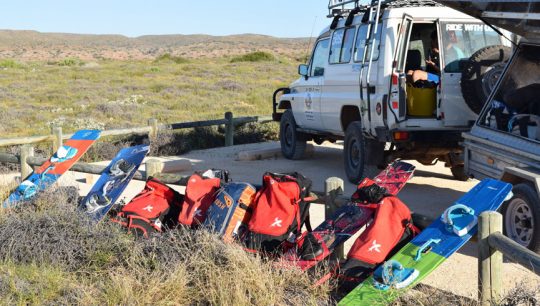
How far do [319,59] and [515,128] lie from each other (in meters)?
4.38

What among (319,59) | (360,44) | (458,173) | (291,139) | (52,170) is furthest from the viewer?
(291,139)

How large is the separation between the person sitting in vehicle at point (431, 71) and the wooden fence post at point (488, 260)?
4299 millimetres

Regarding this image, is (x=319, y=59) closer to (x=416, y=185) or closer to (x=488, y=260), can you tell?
(x=416, y=185)

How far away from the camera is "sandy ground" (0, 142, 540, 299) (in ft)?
17.1

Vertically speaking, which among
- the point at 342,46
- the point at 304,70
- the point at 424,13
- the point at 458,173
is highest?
the point at 424,13

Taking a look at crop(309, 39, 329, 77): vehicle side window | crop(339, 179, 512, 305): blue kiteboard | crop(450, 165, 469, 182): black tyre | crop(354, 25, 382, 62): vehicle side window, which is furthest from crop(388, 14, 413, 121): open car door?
crop(339, 179, 512, 305): blue kiteboard

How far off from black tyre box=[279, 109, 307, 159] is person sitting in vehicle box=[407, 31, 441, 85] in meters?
3.21

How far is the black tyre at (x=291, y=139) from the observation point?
11.5 metres

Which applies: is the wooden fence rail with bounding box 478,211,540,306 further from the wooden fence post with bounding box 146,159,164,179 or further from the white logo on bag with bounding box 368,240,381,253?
the wooden fence post with bounding box 146,159,164,179

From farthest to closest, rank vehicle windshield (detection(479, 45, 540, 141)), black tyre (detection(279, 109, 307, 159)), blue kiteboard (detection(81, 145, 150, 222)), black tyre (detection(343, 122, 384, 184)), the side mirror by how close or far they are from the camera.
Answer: black tyre (detection(279, 109, 307, 159)), the side mirror, black tyre (detection(343, 122, 384, 184)), vehicle windshield (detection(479, 45, 540, 141)), blue kiteboard (detection(81, 145, 150, 222))

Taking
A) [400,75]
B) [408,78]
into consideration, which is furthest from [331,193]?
[408,78]

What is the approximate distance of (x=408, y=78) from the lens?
8312 mm

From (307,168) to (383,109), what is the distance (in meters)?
2.87

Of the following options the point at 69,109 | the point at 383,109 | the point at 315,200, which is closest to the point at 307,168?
the point at 383,109
